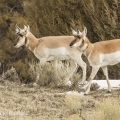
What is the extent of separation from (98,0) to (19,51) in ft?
46.9

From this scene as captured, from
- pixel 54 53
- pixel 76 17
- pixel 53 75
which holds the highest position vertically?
pixel 76 17

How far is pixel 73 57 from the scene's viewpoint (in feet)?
45.7

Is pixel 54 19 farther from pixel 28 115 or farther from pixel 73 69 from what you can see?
pixel 28 115

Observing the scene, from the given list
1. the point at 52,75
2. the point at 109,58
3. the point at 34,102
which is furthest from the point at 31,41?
the point at 34,102

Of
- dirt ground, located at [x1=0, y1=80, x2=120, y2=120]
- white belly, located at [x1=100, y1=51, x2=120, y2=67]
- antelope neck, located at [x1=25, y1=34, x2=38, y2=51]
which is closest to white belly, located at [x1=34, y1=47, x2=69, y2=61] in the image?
antelope neck, located at [x1=25, y1=34, x2=38, y2=51]

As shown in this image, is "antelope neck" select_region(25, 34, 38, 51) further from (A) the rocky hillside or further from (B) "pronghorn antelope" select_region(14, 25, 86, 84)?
(A) the rocky hillside

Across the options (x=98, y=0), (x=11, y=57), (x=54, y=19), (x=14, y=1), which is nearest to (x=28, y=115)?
(x=98, y=0)

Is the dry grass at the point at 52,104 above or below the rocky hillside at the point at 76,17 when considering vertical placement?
below

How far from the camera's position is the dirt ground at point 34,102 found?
30.0ft

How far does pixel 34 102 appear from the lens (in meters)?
10.6

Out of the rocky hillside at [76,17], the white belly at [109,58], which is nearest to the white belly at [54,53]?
the white belly at [109,58]

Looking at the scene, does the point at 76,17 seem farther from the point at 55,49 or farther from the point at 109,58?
the point at 109,58

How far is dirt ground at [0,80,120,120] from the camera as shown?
9.15 m

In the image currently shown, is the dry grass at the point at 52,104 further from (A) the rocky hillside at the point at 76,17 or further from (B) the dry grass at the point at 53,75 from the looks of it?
(A) the rocky hillside at the point at 76,17
